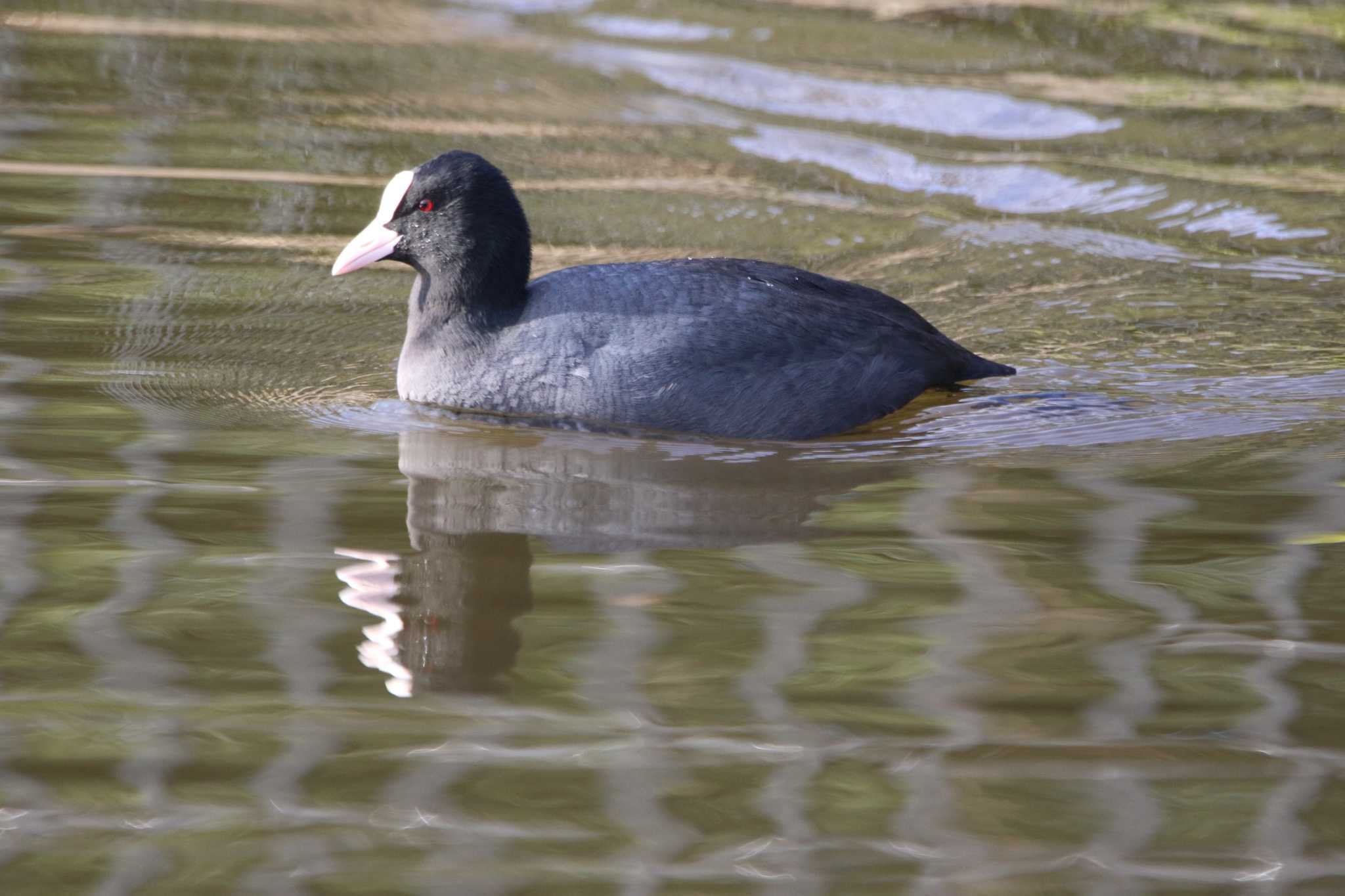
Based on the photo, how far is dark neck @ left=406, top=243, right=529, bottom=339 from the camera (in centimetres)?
462

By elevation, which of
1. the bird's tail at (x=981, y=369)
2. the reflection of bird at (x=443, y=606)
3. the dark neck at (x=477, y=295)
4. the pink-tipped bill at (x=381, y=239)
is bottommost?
the reflection of bird at (x=443, y=606)

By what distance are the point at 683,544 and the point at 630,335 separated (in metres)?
1.00

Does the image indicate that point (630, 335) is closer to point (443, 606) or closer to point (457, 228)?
point (457, 228)

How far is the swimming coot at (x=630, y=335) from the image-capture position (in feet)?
14.4

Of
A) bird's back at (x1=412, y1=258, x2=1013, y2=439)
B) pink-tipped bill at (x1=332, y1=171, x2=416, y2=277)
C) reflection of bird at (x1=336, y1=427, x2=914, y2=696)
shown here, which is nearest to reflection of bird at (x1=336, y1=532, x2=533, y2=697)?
reflection of bird at (x1=336, y1=427, x2=914, y2=696)

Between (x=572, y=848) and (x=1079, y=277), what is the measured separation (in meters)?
4.22

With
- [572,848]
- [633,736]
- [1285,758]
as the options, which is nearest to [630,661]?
[633,736]

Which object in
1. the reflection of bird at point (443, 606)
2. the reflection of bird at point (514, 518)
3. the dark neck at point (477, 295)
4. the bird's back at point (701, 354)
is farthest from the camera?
the dark neck at point (477, 295)

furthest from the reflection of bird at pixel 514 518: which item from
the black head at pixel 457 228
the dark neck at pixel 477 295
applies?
the black head at pixel 457 228

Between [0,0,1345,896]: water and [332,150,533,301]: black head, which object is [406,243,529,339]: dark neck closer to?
[332,150,533,301]: black head

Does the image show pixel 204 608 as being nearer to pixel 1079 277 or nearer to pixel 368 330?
pixel 368 330

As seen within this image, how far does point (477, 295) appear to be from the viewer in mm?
4637

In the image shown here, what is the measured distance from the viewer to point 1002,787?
2.47 m

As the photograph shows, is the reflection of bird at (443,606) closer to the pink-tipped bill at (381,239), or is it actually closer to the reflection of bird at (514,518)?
the reflection of bird at (514,518)
